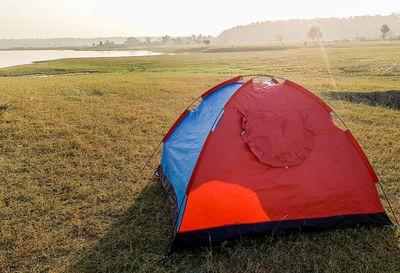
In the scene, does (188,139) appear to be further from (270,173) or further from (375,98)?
(375,98)

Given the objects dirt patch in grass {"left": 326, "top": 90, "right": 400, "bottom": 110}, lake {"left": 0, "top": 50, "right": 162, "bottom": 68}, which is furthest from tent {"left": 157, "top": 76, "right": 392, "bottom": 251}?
lake {"left": 0, "top": 50, "right": 162, "bottom": 68}

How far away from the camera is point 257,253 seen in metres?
4.06

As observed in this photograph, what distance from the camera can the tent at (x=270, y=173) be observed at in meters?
4.21

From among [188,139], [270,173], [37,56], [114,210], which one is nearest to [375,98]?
[270,173]

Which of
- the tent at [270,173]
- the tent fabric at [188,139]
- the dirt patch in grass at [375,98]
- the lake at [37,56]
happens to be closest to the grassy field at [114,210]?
the tent at [270,173]

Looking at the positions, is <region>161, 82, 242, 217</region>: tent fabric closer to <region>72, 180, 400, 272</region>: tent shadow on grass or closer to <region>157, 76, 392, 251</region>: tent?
<region>157, 76, 392, 251</region>: tent


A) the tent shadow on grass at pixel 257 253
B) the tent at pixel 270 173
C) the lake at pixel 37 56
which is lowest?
the tent shadow on grass at pixel 257 253

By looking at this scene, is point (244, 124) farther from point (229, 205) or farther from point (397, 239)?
point (397, 239)

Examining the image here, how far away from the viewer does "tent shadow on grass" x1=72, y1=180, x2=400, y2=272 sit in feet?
12.5

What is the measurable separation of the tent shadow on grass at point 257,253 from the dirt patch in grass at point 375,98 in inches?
375

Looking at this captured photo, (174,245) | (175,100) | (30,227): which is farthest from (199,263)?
(175,100)

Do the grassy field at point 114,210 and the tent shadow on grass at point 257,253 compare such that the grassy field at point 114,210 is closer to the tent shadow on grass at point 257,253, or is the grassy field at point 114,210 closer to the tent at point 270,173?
the tent shadow on grass at point 257,253

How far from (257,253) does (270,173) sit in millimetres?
1162

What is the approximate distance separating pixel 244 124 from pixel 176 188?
165 centimetres
